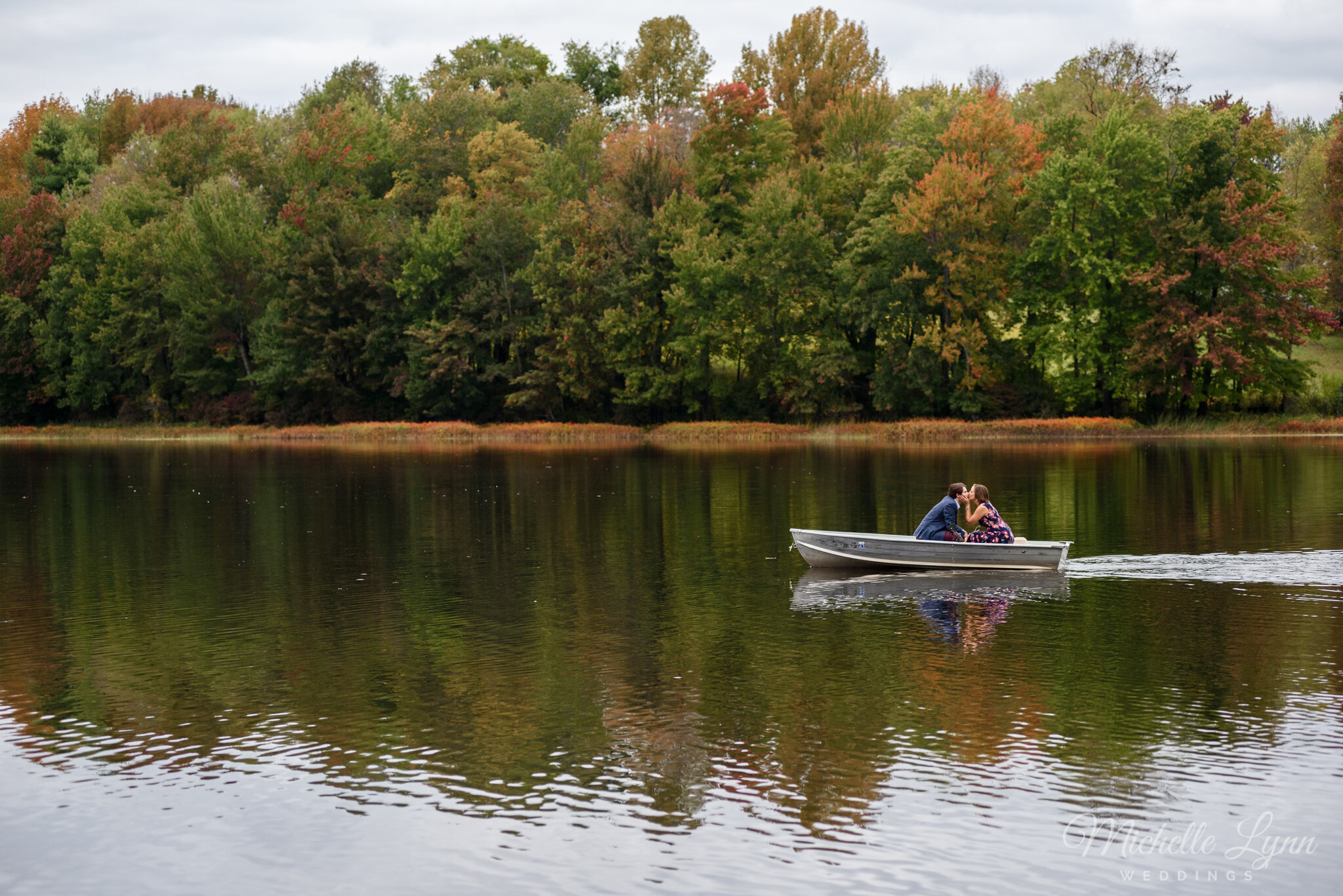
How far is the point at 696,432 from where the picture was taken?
85.7 metres

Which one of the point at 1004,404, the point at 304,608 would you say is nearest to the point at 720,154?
the point at 1004,404

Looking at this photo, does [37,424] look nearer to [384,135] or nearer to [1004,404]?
[384,135]

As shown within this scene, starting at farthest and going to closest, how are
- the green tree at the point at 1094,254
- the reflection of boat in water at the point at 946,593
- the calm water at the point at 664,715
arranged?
the green tree at the point at 1094,254 → the reflection of boat in water at the point at 946,593 → the calm water at the point at 664,715

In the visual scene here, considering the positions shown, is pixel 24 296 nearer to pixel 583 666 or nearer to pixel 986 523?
pixel 986 523

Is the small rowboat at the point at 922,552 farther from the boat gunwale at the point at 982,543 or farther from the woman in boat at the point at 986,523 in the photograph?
the woman in boat at the point at 986,523

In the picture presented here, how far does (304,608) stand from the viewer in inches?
916

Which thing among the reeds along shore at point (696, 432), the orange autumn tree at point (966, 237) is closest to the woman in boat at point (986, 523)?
the reeds along shore at point (696, 432)

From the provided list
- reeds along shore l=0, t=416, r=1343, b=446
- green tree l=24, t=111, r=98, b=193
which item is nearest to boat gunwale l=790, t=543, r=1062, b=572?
reeds along shore l=0, t=416, r=1343, b=446

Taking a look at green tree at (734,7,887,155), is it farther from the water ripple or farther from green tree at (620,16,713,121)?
the water ripple

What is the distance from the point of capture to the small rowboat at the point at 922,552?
2600 centimetres

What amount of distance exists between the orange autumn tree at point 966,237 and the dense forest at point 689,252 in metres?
0.25

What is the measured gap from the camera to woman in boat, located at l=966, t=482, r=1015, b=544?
2653 centimetres

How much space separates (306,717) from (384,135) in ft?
336

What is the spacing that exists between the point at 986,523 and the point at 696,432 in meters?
59.1
